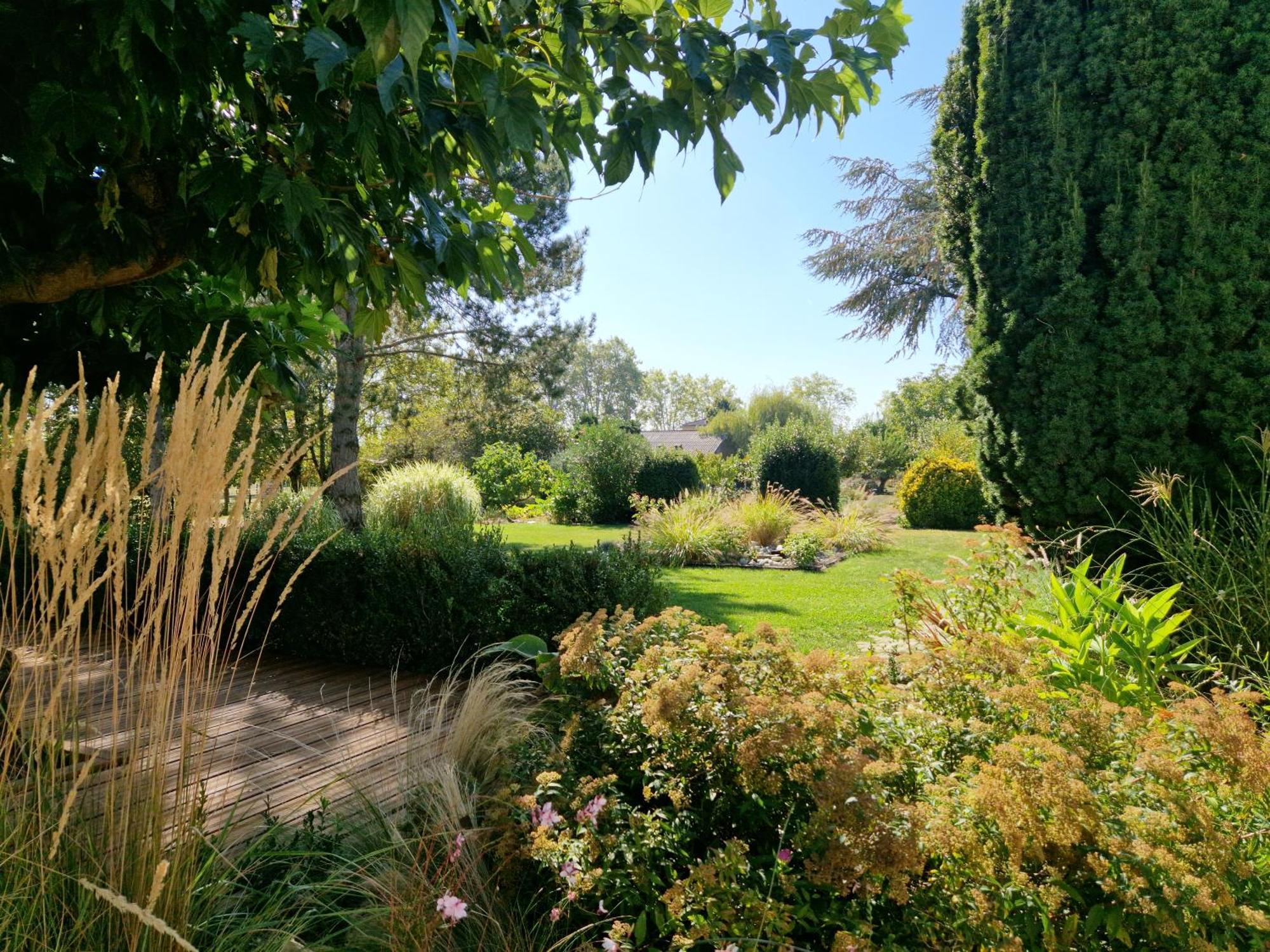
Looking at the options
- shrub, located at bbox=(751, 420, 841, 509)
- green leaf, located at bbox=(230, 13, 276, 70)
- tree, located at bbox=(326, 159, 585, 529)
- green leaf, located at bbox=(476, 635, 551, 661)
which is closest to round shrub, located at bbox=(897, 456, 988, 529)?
shrub, located at bbox=(751, 420, 841, 509)

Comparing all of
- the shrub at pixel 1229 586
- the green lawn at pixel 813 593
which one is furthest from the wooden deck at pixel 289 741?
the shrub at pixel 1229 586

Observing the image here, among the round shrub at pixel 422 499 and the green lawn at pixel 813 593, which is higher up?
the round shrub at pixel 422 499

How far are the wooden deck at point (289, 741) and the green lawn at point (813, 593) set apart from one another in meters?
2.00

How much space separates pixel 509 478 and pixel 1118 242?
14573 millimetres

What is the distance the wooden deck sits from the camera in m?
2.15

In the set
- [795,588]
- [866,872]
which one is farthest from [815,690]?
[795,588]

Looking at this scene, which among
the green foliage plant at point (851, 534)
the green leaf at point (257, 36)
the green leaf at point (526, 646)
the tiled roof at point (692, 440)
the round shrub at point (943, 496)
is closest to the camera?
the green leaf at point (257, 36)

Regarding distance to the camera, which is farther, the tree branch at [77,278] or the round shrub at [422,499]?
the round shrub at [422,499]

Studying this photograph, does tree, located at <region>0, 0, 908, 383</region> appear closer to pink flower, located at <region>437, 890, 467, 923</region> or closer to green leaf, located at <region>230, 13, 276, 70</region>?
green leaf, located at <region>230, 13, 276, 70</region>

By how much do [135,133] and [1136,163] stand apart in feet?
17.1

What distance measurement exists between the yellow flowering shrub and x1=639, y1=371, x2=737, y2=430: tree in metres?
71.8

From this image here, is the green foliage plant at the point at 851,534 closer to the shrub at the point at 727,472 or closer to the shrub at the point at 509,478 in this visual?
the shrub at the point at 727,472

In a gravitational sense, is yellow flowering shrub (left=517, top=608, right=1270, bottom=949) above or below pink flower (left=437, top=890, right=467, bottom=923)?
above

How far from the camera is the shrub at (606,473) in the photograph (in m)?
14.8
